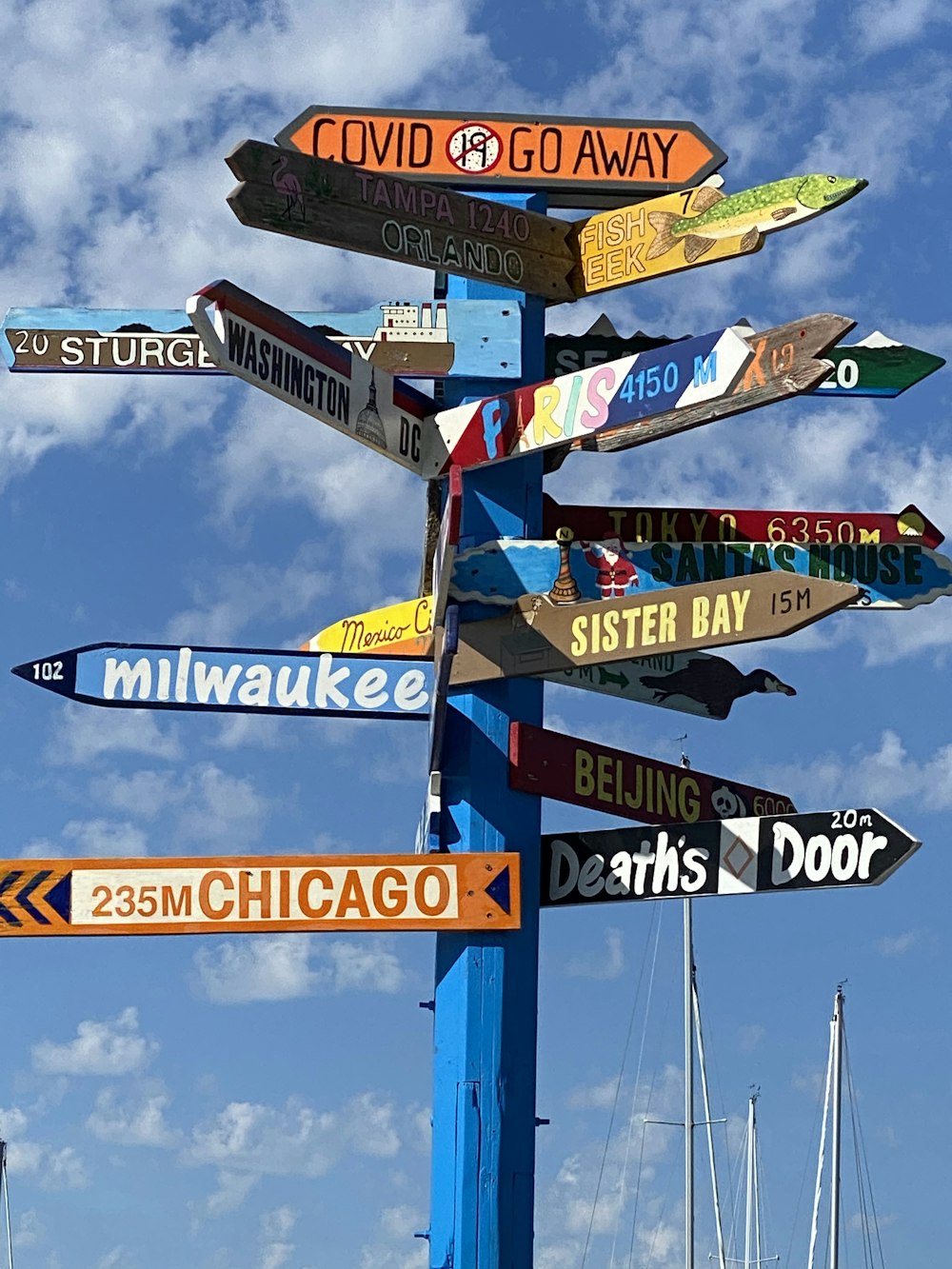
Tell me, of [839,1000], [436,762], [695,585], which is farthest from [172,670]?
[839,1000]

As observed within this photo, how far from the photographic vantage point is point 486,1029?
10.0 m

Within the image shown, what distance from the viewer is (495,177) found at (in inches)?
435

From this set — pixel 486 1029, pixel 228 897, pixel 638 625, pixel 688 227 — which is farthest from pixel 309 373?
pixel 486 1029

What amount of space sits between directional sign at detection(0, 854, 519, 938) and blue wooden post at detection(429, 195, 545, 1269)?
385 millimetres

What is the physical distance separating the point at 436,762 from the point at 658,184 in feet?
9.95

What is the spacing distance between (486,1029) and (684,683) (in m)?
2.08

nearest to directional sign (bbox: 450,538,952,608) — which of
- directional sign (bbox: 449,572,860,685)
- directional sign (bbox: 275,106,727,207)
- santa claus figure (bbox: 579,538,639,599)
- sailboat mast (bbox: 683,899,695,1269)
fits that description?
santa claus figure (bbox: 579,538,639,599)

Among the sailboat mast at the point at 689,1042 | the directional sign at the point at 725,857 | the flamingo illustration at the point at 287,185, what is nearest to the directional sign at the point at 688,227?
the flamingo illustration at the point at 287,185

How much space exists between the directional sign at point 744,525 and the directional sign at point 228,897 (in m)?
1.93

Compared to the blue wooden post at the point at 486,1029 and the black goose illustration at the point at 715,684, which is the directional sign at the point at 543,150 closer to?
the blue wooden post at the point at 486,1029

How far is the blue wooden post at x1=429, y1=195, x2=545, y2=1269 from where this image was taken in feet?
32.2

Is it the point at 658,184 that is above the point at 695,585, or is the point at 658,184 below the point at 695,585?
above

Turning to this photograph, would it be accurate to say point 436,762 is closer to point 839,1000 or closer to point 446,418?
point 446,418

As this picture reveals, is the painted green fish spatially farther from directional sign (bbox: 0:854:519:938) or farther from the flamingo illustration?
directional sign (bbox: 0:854:519:938)
